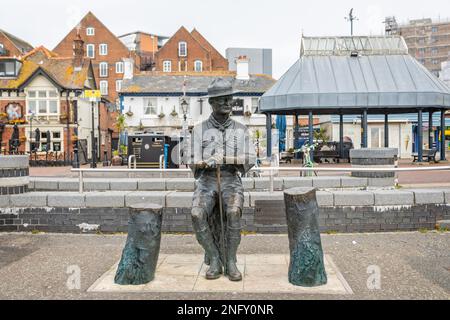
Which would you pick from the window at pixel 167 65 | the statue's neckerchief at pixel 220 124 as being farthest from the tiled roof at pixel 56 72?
the statue's neckerchief at pixel 220 124

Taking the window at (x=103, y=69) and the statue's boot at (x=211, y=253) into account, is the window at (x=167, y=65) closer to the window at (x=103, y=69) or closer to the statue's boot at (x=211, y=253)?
the window at (x=103, y=69)

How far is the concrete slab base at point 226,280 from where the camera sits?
16.9 ft

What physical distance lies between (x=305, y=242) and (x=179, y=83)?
3426 cm

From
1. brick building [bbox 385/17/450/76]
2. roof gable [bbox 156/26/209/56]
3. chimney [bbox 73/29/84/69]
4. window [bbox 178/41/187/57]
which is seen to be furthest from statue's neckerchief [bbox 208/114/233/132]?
brick building [bbox 385/17/450/76]

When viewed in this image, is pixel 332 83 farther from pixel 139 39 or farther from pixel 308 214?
pixel 139 39

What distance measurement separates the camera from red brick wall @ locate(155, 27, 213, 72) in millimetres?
54844

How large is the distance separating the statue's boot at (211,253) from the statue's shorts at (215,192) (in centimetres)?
28

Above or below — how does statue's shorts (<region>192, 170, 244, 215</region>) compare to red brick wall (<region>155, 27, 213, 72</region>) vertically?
below

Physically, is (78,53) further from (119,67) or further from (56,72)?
(119,67)

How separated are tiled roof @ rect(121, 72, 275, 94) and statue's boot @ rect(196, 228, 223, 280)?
1264 inches

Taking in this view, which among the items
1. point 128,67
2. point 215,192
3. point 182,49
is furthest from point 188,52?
point 215,192

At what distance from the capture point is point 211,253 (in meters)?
5.59

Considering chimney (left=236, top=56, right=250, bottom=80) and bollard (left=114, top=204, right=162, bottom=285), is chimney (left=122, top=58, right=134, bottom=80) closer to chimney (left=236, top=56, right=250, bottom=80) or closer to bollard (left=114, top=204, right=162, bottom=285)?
chimney (left=236, top=56, right=250, bottom=80)
